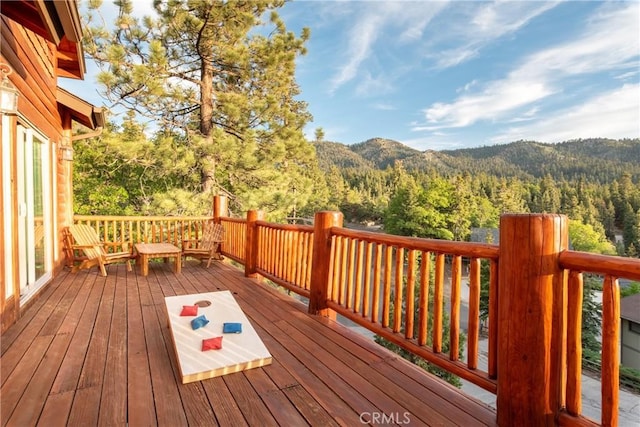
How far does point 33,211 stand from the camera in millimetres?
3982

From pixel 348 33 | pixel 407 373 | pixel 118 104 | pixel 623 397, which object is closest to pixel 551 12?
pixel 348 33

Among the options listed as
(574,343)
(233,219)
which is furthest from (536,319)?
(233,219)

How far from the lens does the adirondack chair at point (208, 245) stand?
5914 mm

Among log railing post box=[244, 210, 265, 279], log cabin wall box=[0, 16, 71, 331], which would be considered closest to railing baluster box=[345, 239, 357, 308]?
log railing post box=[244, 210, 265, 279]

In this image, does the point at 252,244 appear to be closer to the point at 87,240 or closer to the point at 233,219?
the point at 233,219

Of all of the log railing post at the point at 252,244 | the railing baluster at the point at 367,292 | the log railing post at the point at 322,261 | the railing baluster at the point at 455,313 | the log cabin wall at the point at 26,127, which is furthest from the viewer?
the log railing post at the point at 252,244

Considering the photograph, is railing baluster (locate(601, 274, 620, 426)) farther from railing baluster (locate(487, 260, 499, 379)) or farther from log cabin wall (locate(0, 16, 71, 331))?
log cabin wall (locate(0, 16, 71, 331))

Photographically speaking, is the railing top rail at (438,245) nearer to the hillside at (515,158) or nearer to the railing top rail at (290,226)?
the railing top rail at (290,226)

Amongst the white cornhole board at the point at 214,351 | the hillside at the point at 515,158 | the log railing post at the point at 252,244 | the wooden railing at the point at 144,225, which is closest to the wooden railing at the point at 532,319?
the white cornhole board at the point at 214,351

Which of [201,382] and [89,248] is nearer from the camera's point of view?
[201,382]

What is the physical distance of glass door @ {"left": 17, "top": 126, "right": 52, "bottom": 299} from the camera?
11.3 ft

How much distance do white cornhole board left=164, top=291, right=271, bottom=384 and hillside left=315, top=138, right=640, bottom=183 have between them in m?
61.1

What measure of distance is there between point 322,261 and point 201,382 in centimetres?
154

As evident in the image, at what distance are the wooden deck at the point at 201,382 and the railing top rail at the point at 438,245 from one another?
0.83 m
